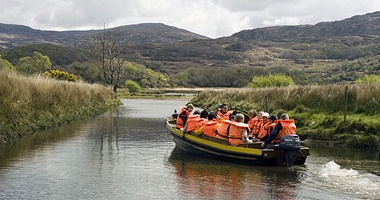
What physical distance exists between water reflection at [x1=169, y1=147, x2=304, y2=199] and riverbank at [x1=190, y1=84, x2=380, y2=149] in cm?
650

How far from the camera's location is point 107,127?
2808cm

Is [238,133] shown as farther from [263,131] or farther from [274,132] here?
[274,132]

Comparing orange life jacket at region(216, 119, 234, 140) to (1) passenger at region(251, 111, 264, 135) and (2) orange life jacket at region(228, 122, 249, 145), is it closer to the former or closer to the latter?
(2) orange life jacket at region(228, 122, 249, 145)

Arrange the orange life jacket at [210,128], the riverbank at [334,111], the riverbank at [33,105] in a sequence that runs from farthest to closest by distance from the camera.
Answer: the riverbank at [334,111], the riverbank at [33,105], the orange life jacket at [210,128]

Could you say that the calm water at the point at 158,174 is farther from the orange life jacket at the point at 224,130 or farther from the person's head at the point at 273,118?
the person's head at the point at 273,118

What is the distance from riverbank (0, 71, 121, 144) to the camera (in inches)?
769

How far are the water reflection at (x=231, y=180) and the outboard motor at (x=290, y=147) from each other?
36 cm

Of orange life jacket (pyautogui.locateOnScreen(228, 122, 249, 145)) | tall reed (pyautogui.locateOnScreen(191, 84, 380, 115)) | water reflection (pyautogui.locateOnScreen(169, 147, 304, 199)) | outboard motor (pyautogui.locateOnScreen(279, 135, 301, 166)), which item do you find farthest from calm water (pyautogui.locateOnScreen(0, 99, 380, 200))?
tall reed (pyautogui.locateOnScreen(191, 84, 380, 115))

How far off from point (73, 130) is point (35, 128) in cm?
298

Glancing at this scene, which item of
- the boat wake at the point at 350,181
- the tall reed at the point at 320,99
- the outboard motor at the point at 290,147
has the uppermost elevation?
the tall reed at the point at 320,99

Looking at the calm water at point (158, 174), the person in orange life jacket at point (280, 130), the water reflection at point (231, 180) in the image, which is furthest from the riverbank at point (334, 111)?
the water reflection at point (231, 180)

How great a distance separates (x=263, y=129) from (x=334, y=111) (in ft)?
27.5

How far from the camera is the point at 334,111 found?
24344mm

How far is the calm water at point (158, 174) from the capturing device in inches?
482
